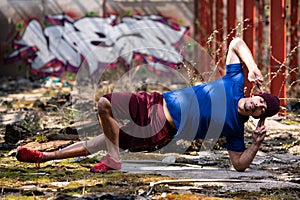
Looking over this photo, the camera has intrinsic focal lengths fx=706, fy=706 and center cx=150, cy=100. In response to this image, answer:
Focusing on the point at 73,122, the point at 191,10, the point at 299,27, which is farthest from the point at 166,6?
the point at 73,122

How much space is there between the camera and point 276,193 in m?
5.46

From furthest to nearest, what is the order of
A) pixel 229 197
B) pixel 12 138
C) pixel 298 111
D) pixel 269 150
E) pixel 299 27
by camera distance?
pixel 299 27
pixel 298 111
pixel 12 138
pixel 269 150
pixel 229 197

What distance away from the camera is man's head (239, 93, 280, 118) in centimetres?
559

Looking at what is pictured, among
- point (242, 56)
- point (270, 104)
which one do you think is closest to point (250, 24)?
point (242, 56)

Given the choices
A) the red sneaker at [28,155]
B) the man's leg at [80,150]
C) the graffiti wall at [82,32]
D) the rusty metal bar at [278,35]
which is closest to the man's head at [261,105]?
the man's leg at [80,150]

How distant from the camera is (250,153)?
5930 millimetres

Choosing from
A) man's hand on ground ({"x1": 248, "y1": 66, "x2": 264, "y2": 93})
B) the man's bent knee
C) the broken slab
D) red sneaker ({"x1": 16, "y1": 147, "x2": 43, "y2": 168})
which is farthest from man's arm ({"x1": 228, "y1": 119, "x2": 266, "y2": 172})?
red sneaker ({"x1": 16, "y1": 147, "x2": 43, "y2": 168})

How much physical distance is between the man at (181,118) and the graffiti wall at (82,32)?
53.8ft

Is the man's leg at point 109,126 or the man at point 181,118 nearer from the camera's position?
the man at point 181,118

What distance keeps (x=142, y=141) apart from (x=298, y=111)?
18.9 feet

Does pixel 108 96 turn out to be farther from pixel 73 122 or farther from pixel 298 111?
pixel 298 111

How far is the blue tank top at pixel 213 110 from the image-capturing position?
19.5 ft

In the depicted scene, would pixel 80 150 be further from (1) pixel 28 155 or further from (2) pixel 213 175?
(2) pixel 213 175

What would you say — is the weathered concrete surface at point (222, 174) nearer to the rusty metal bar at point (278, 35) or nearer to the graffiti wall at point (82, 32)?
the rusty metal bar at point (278, 35)
